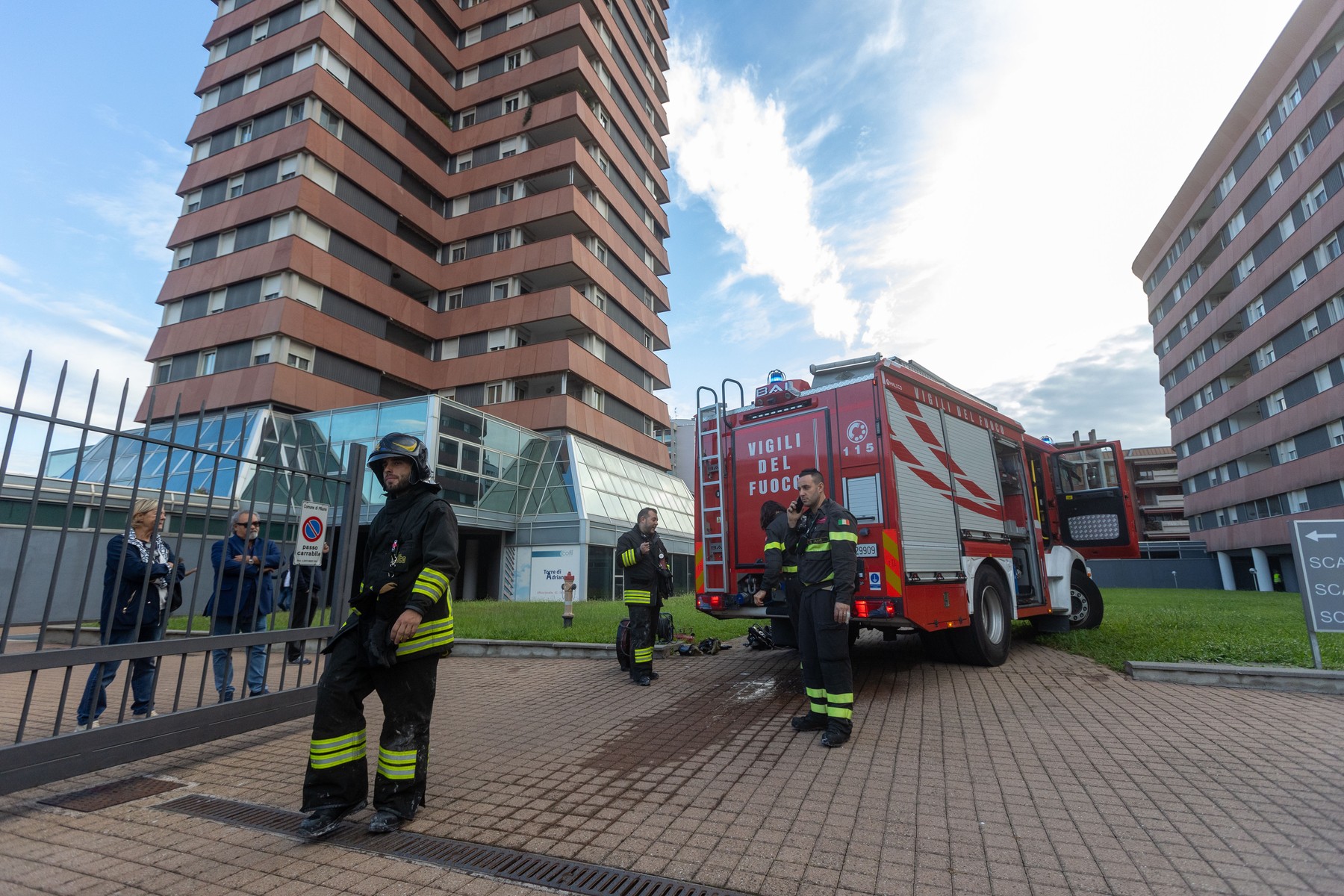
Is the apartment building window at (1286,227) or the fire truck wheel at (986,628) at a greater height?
the apartment building window at (1286,227)

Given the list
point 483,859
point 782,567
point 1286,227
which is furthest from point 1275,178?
point 483,859

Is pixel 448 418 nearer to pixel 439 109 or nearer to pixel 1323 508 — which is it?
pixel 439 109

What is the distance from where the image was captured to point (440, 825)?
10.8 feet

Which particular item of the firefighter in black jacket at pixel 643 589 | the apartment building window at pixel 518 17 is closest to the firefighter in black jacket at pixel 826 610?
the firefighter in black jacket at pixel 643 589

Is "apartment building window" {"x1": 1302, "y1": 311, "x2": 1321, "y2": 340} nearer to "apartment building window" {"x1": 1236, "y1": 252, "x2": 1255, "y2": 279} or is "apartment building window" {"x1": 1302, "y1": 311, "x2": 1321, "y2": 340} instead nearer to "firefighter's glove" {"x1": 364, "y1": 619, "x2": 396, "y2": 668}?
"apartment building window" {"x1": 1236, "y1": 252, "x2": 1255, "y2": 279}

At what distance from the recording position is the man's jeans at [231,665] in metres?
5.21

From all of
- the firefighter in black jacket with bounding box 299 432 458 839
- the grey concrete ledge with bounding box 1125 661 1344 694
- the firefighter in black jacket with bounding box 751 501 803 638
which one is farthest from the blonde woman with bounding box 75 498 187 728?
the grey concrete ledge with bounding box 1125 661 1344 694

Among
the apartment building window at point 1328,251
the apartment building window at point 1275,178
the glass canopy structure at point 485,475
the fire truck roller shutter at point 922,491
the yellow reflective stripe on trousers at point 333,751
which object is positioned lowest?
the yellow reflective stripe on trousers at point 333,751

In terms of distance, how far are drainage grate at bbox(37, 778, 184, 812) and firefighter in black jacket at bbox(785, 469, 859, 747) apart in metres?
4.15

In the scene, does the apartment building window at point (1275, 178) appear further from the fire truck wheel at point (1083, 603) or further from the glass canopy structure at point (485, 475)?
the glass canopy structure at point (485, 475)

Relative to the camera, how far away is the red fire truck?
241 inches

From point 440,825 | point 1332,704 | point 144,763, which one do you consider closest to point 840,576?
point 440,825

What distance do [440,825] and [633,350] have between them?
3257 centimetres

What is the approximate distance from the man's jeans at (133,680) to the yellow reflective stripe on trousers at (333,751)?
2.23m
